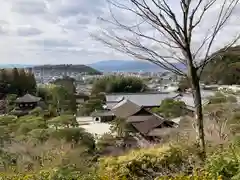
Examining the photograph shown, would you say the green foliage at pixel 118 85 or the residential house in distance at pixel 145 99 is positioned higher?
the green foliage at pixel 118 85

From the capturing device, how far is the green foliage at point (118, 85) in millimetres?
42562

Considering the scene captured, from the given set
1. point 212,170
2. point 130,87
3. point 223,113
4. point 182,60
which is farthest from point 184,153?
point 130,87

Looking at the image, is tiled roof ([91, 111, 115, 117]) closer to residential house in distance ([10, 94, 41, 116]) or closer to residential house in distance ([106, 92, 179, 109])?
residential house in distance ([106, 92, 179, 109])

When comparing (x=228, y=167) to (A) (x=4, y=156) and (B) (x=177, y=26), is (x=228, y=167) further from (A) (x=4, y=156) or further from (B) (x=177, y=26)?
(A) (x=4, y=156)

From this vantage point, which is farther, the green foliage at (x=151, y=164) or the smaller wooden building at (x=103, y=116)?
the smaller wooden building at (x=103, y=116)

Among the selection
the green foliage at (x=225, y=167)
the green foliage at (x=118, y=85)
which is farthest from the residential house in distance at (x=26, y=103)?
the green foliage at (x=225, y=167)

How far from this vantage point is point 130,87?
144ft

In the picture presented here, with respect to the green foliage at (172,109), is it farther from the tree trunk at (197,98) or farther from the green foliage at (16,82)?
the green foliage at (16,82)

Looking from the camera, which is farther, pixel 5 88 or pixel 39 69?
pixel 39 69

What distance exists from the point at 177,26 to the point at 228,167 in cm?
138

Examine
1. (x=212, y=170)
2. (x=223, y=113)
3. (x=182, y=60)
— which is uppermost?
(x=182, y=60)

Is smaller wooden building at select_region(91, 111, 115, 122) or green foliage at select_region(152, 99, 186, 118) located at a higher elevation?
green foliage at select_region(152, 99, 186, 118)

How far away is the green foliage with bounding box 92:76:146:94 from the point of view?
140 ft

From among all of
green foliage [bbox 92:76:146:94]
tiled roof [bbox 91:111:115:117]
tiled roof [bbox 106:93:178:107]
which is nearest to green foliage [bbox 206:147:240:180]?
tiled roof [bbox 91:111:115:117]
